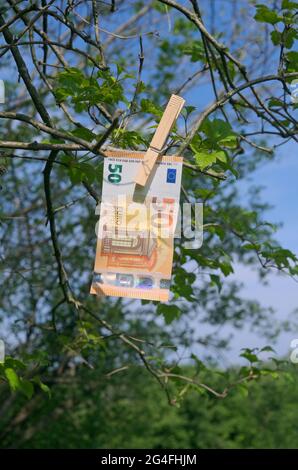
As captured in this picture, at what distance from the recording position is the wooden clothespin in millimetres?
1268

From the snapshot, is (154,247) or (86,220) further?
(86,220)

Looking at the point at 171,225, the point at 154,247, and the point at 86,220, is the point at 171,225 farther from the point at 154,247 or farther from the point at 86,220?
the point at 86,220

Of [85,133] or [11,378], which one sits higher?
[85,133]

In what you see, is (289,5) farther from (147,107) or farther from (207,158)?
(207,158)

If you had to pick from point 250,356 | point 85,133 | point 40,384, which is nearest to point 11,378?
point 40,384

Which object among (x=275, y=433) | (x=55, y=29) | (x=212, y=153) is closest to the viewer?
(x=212, y=153)

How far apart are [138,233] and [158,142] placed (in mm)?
165

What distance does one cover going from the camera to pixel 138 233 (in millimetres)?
1283

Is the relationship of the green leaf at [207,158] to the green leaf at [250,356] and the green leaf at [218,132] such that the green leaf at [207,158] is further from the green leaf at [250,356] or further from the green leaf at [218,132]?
the green leaf at [250,356]

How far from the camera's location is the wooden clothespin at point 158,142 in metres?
1.27

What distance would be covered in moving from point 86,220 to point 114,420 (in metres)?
1.61
